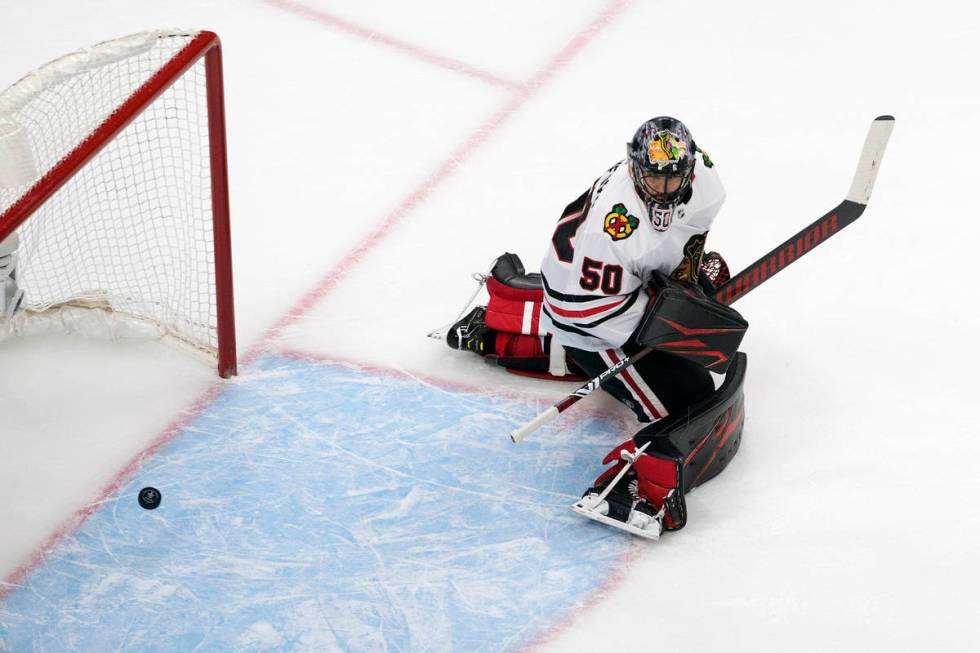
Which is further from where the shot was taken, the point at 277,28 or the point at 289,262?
the point at 277,28

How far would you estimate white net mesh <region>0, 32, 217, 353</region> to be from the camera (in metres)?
3.15

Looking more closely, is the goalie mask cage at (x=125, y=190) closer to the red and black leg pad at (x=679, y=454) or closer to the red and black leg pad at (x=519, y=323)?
the red and black leg pad at (x=519, y=323)

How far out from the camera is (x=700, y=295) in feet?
11.0

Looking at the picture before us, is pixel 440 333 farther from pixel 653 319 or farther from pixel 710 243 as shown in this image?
pixel 710 243

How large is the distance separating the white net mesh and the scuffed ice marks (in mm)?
402

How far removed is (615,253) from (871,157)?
0.64 m

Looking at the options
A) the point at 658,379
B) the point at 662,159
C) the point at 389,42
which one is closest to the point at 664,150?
the point at 662,159

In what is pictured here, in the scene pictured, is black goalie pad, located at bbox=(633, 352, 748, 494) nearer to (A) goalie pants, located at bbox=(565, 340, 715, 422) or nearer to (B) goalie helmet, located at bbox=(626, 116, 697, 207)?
(A) goalie pants, located at bbox=(565, 340, 715, 422)

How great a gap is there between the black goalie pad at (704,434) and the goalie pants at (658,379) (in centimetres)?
5

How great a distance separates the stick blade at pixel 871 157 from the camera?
3229 millimetres

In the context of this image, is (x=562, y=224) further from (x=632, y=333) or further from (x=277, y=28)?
(x=277, y=28)

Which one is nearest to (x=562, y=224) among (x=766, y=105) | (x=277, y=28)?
(x=766, y=105)

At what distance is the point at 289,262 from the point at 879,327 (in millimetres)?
1773

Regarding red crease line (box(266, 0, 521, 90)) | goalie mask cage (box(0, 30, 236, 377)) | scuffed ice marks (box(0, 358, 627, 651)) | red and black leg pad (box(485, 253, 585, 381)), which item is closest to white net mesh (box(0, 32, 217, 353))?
goalie mask cage (box(0, 30, 236, 377))
